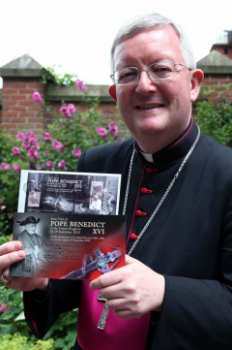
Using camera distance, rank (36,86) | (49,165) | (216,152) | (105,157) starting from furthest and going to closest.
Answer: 1. (36,86)
2. (49,165)
3. (105,157)
4. (216,152)

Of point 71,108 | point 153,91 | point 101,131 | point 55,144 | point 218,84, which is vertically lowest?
point 55,144

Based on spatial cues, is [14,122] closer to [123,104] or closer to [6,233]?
[6,233]

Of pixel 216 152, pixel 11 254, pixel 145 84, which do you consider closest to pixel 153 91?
pixel 145 84

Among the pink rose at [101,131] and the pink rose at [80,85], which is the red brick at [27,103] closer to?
the pink rose at [80,85]

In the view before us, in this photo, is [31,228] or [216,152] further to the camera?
[216,152]

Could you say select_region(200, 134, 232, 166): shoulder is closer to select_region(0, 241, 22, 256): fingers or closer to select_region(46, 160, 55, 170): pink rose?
select_region(0, 241, 22, 256): fingers

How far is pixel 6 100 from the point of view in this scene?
5684 mm

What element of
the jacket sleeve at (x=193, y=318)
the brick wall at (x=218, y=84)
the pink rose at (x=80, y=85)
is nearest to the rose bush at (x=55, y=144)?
the pink rose at (x=80, y=85)

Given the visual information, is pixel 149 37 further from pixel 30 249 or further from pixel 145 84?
pixel 30 249

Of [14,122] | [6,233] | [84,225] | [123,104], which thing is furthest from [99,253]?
[14,122]

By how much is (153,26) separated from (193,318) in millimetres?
1039

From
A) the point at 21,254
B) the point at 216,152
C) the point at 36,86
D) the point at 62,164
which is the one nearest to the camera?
the point at 21,254

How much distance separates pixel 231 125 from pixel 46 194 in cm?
413

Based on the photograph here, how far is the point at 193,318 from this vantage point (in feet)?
4.06
